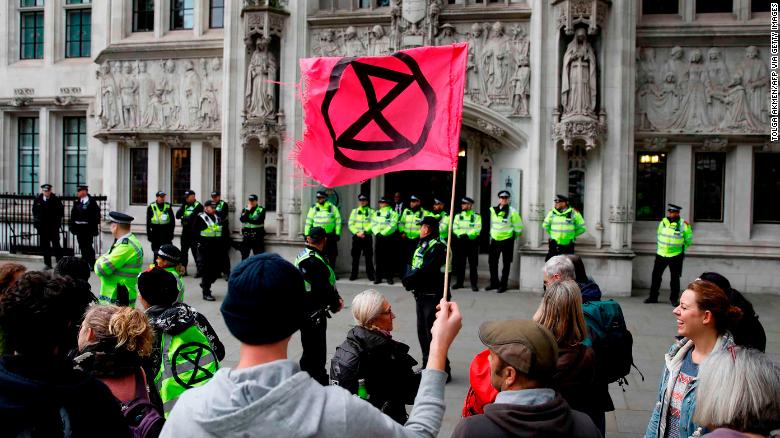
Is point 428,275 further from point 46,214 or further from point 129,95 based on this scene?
point 129,95

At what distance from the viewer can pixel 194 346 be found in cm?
441

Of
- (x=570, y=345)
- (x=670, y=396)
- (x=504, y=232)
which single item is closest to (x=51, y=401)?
(x=570, y=345)

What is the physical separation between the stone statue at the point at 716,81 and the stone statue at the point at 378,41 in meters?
6.85

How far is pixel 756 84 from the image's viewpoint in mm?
13852

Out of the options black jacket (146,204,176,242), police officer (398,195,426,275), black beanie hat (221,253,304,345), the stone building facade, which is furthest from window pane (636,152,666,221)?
black beanie hat (221,253,304,345)

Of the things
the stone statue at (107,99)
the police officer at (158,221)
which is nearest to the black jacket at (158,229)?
the police officer at (158,221)

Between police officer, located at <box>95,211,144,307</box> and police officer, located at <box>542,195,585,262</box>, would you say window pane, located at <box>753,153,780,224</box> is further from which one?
police officer, located at <box>95,211,144,307</box>

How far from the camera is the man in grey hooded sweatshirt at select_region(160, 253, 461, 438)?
72.1 inches

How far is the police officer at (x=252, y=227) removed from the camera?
15.0 metres

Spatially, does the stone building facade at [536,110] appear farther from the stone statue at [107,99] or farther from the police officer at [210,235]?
the police officer at [210,235]

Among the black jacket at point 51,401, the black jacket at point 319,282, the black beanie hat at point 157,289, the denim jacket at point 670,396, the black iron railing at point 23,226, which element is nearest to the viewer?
the black jacket at point 51,401

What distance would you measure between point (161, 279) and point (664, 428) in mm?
3296

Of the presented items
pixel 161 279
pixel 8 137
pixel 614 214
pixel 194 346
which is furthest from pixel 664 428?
pixel 8 137

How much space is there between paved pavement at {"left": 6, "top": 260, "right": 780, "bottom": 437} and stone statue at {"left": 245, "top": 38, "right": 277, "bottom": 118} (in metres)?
4.01
